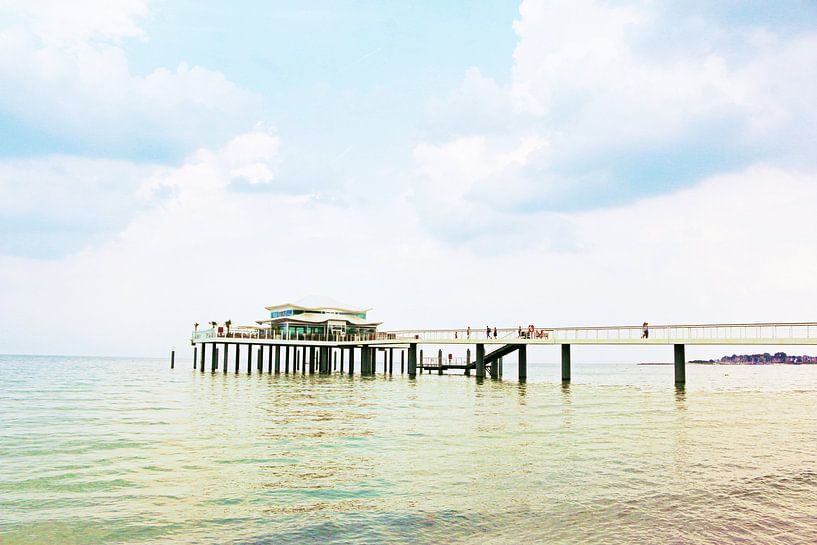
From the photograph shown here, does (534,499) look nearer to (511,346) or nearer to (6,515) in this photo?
(6,515)

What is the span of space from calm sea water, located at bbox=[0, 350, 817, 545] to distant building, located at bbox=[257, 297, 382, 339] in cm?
3875

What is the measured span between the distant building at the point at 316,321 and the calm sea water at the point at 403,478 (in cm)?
3875

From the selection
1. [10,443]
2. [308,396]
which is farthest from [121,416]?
[308,396]

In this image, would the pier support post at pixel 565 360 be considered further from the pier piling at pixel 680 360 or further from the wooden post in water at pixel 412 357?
the wooden post in water at pixel 412 357

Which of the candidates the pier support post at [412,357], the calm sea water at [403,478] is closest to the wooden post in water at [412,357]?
the pier support post at [412,357]

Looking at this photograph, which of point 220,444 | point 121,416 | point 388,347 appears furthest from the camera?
point 388,347

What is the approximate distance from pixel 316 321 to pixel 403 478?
5090 cm

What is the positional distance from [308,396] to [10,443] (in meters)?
16.9

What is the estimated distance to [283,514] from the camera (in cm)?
963

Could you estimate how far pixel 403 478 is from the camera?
12.1 meters

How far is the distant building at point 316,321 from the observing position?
204ft

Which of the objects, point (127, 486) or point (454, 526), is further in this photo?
point (127, 486)

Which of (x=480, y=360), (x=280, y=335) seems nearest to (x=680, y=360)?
(x=480, y=360)

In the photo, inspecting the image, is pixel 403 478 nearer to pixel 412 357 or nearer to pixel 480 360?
pixel 480 360
